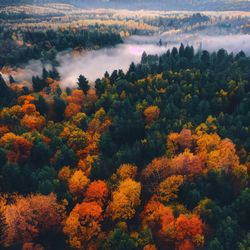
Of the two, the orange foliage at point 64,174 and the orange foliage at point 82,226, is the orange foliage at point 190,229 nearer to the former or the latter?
the orange foliage at point 82,226

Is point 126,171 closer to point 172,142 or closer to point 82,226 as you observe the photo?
point 172,142

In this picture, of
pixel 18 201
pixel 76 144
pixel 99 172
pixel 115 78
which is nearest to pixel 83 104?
pixel 115 78

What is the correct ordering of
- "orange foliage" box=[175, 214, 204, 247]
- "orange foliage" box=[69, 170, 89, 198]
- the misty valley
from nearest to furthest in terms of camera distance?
"orange foliage" box=[175, 214, 204, 247]
the misty valley
"orange foliage" box=[69, 170, 89, 198]

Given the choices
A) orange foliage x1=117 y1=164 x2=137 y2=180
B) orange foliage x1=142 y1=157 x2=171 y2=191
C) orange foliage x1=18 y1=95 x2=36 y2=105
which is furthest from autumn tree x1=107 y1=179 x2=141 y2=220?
orange foliage x1=18 y1=95 x2=36 y2=105

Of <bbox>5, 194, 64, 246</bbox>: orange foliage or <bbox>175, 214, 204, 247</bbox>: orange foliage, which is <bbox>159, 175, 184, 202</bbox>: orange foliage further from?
<bbox>5, 194, 64, 246</bbox>: orange foliage

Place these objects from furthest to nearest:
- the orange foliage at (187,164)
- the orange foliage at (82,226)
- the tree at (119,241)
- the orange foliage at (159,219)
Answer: the orange foliage at (187,164) → the orange foliage at (82,226) → the orange foliage at (159,219) → the tree at (119,241)

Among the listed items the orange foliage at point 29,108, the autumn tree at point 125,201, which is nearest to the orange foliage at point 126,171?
the autumn tree at point 125,201
